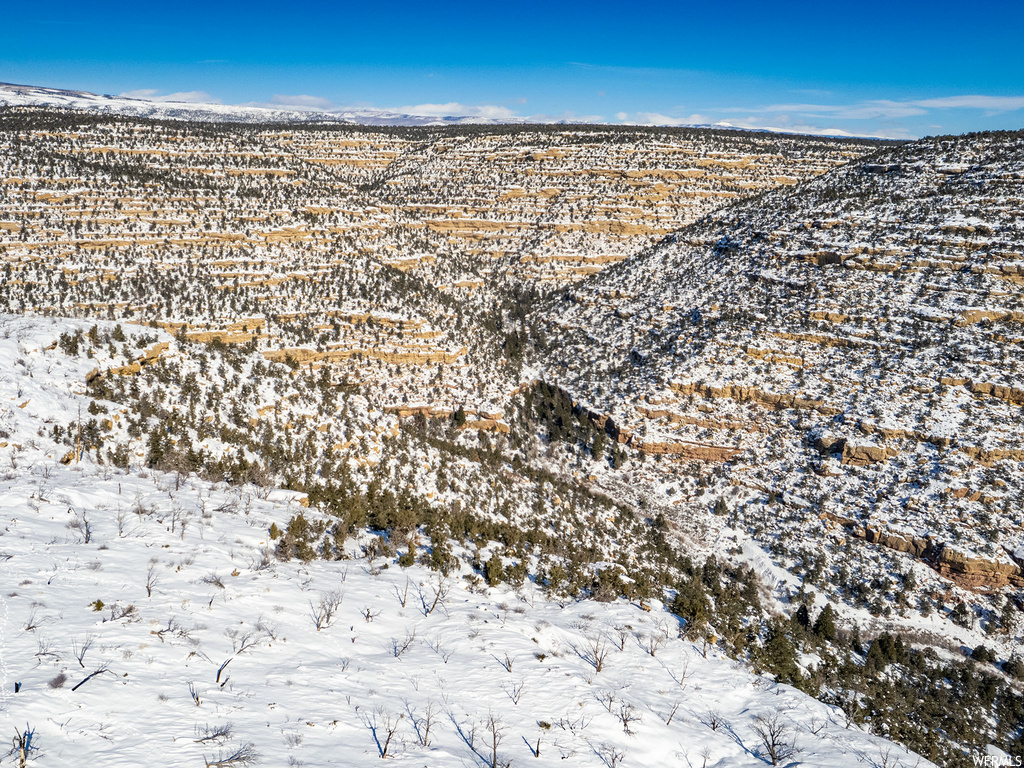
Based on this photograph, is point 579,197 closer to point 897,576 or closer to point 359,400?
point 359,400

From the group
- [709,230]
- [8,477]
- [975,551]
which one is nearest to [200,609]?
[8,477]

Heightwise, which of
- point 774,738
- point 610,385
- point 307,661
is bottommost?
point 610,385

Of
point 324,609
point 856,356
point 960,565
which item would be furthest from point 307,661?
point 856,356

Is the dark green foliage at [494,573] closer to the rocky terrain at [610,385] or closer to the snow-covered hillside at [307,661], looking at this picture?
the rocky terrain at [610,385]

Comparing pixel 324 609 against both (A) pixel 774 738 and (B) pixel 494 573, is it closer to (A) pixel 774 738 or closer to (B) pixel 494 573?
(B) pixel 494 573

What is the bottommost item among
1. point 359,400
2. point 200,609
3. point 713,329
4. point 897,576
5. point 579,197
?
point 897,576

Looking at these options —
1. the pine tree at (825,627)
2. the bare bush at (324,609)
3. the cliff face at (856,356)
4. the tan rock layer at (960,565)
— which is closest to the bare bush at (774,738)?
the bare bush at (324,609)
